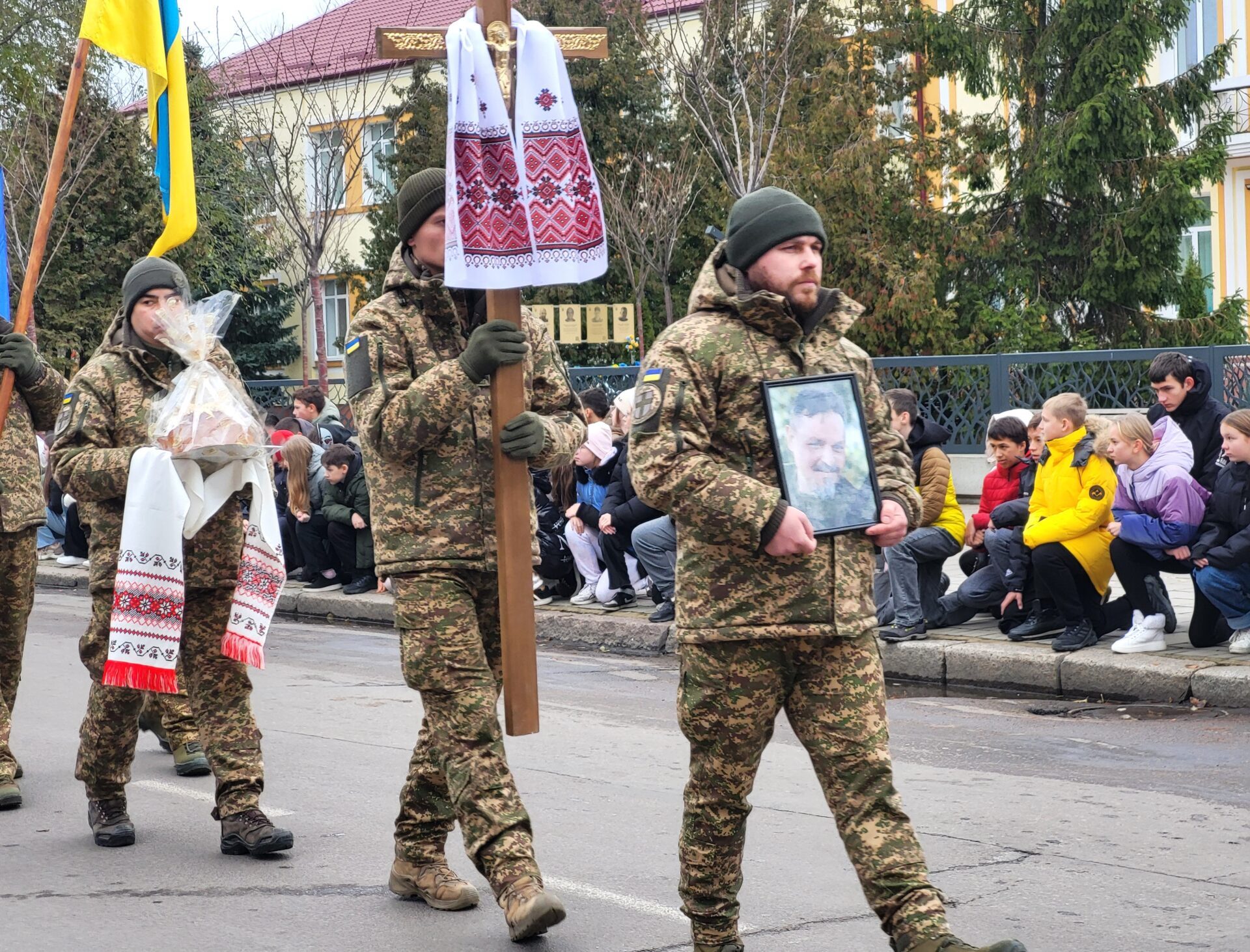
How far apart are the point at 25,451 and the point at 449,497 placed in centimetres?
310

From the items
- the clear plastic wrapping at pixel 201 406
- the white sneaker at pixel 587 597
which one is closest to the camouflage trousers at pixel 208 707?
the clear plastic wrapping at pixel 201 406

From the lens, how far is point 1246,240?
30141 millimetres

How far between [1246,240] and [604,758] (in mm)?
26307

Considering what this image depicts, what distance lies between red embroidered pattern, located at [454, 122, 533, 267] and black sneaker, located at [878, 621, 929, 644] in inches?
243

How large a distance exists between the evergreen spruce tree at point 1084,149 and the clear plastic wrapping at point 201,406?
62.9ft

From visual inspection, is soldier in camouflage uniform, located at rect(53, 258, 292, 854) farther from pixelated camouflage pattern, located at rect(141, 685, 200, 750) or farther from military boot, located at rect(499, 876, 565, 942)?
military boot, located at rect(499, 876, 565, 942)

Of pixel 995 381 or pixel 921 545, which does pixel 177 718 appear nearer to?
pixel 921 545

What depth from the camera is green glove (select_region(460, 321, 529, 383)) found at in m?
4.34

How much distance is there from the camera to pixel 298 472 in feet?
46.3

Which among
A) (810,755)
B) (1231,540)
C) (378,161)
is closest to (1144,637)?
(1231,540)

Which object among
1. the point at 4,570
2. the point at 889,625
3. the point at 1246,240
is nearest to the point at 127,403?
the point at 4,570

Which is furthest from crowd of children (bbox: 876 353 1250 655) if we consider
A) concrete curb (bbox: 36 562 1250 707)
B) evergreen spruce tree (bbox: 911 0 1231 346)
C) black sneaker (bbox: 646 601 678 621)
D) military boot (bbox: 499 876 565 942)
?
evergreen spruce tree (bbox: 911 0 1231 346)

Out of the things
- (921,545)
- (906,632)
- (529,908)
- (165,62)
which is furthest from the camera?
(921,545)

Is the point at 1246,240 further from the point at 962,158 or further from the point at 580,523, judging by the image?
the point at 580,523
